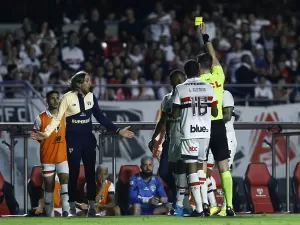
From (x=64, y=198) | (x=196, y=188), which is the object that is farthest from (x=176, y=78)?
(x=64, y=198)

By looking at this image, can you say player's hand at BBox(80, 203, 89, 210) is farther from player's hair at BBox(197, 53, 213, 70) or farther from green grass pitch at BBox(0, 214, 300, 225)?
player's hair at BBox(197, 53, 213, 70)

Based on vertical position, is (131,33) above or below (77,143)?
above

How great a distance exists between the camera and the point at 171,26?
88.1 feet

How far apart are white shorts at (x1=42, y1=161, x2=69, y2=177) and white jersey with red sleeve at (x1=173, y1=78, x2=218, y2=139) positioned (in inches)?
92.1

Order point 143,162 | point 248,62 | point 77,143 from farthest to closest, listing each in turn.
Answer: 1. point 248,62
2. point 143,162
3. point 77,143

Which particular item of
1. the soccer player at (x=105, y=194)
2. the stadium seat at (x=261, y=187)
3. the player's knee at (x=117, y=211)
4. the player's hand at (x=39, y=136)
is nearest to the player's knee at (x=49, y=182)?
the player's hand at (x=39, y=136)

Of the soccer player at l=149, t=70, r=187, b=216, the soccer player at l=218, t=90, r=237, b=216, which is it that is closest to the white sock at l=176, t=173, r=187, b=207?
the soccer player at l=149, t=70, r=187, b=216

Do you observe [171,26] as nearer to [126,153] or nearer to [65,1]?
[65,1]

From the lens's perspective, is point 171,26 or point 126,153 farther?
point 171,26

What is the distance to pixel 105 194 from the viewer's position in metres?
17.5

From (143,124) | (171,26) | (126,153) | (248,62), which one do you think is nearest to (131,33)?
(171,26)

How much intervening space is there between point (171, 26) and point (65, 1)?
2.74 m

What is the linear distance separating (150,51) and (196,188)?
11.2m

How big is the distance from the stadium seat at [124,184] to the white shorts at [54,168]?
1874 mm
